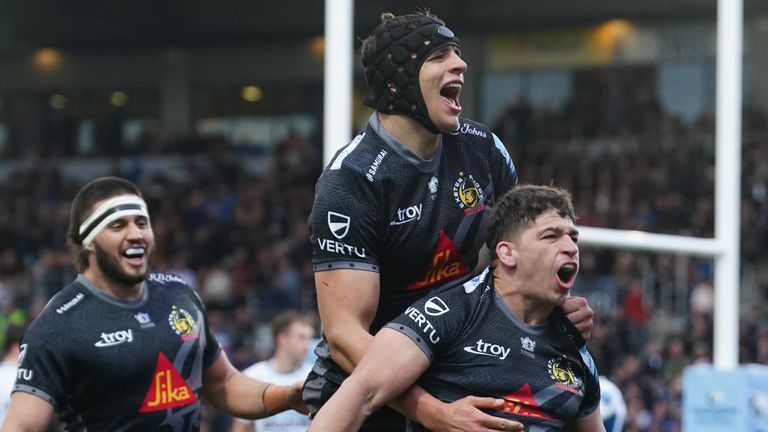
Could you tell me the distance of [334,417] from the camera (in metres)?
3.65

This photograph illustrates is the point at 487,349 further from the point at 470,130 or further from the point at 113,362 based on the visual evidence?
the point at 113,362

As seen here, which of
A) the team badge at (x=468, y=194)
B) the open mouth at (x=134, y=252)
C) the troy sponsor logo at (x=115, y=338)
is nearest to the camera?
the team badge at (x=468, y=194)

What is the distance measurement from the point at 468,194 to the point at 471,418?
2.56 ft

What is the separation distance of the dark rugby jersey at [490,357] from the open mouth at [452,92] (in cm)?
57

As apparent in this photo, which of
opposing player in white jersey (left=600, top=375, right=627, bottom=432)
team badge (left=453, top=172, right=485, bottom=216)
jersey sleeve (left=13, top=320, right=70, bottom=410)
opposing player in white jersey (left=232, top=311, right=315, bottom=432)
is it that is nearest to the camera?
team badge (left=453, top=172, right=485, bottom=216)

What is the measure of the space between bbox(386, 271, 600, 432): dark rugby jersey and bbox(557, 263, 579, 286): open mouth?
0.18 metres

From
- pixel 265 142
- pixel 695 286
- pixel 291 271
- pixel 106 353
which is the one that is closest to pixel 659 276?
pixel 695 286

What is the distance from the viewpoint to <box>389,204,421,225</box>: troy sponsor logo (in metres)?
3.99

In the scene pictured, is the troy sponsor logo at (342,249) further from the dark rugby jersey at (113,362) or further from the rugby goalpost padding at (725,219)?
the rugby goalpost padding at (725,219)

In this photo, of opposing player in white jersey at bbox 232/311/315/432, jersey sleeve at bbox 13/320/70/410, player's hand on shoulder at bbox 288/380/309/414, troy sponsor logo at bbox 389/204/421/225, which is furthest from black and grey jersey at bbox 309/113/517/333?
opposing player in white jersey at bbox 232/311/315/432

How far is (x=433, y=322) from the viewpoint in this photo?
3758mm

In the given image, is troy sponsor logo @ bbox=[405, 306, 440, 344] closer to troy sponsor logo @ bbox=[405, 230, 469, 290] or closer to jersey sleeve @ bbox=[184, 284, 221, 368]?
troy sponsor logo @ bbox=[405, 230, 469, 290]

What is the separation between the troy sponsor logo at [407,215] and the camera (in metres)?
3.99

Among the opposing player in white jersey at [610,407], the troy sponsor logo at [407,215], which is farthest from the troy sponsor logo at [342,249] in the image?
the opposing player in white jersey at [610,407]
